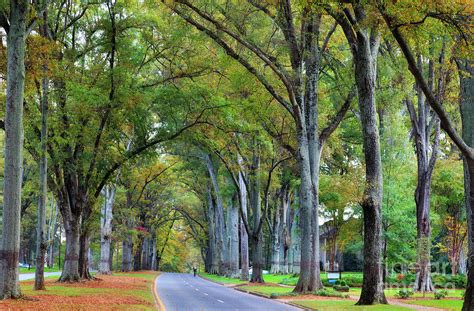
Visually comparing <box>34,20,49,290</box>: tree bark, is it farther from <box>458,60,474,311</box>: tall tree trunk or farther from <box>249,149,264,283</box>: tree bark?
<box>249,149,264,283</box>: tree bark

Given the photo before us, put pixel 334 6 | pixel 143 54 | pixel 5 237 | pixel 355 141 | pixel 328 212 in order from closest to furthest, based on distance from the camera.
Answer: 1. pixel 5 237
2. pixel 334 6
3. pixel 143 54
4. pixel 355 141
5. pixel 328 212

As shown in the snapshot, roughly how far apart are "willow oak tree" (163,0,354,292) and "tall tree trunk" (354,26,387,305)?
3621mm

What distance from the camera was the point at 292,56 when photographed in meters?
25.3

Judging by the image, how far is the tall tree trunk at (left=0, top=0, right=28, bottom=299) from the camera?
14102mm

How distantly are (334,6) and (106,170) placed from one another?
16.1 metres

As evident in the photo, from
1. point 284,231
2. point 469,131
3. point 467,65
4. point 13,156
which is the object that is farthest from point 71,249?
point 284,231

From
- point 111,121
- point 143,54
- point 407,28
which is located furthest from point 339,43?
point 407,28

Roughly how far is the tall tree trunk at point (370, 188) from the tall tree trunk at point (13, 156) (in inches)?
430

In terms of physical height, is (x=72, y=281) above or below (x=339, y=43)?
below

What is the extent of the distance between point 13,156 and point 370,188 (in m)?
11.5

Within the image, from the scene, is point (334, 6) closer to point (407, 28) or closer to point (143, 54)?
point (407, 28)

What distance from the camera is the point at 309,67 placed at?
87.6 ft

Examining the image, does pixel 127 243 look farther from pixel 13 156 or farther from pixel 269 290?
pixel 13 156

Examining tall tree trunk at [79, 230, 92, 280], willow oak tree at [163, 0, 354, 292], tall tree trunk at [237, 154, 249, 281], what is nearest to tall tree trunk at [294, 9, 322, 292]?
willow oak tree at [163, 0, 354, 292]
